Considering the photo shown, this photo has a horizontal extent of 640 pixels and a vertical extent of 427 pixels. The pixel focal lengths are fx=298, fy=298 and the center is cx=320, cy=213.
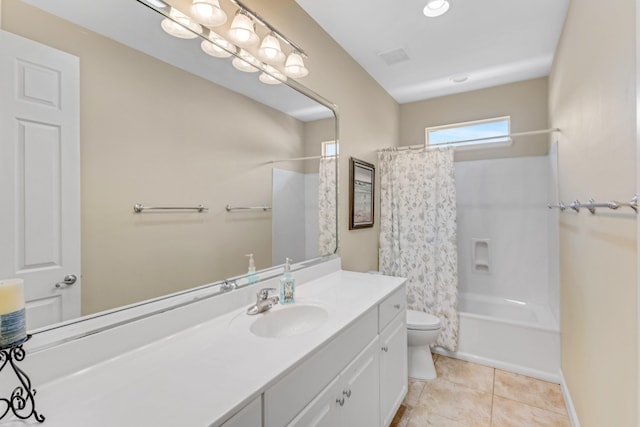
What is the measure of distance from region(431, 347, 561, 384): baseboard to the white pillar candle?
2.82 metres

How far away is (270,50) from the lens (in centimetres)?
163

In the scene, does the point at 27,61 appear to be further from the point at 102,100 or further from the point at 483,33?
the point at 483,33

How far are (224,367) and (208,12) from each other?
1386 mm

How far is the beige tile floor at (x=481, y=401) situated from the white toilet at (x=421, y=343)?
70mm

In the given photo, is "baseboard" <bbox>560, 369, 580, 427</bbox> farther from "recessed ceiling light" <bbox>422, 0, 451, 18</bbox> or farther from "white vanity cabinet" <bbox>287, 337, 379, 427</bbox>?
"recessed ceiling light" <bbox>422, 0, 451, 18</bbox>

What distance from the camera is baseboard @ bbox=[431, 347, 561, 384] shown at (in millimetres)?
2227

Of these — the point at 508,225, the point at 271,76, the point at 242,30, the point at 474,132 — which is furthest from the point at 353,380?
the point at 474,132

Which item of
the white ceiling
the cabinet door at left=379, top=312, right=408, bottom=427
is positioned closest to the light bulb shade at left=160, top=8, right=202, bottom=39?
the white ceiling

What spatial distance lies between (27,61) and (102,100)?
187mm

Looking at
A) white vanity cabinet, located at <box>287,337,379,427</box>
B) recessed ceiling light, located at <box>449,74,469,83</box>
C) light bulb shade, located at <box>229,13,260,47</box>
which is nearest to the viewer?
white vanity cabinet, located at <box>287,337,379,427</box>

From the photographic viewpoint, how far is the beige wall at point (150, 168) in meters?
0.95

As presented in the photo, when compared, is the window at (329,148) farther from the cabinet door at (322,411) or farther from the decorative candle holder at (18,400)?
the decorative candle holder at (18,400)

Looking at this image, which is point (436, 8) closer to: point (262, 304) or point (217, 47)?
point (217, 47)

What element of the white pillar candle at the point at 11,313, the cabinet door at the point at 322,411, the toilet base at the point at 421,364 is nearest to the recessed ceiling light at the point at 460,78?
the toilet base at the point at 421,364
